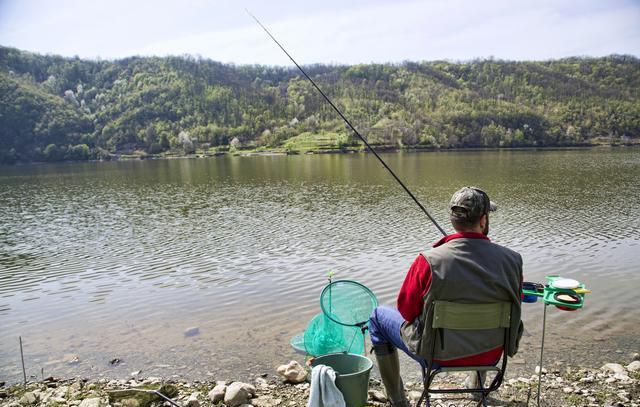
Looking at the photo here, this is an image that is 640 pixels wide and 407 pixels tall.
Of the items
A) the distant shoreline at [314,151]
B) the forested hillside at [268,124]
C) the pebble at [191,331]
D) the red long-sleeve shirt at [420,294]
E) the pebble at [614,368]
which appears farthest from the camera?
the forested hillside at [268,124]

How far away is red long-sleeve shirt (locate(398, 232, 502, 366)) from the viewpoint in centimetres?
336

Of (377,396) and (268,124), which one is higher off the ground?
(268,124)

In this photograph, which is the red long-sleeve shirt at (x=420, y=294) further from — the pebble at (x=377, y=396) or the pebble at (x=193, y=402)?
the pebble at (x=193, y=402)

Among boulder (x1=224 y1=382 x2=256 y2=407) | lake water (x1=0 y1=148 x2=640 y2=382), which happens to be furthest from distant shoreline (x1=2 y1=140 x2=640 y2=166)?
boulder (x1=224 y1=382 x2=256 y2=407)

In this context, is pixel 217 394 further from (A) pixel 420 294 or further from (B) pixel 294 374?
(A) pixel 420 294

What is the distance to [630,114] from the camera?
6230 inches

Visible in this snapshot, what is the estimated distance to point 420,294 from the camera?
343 centimetres

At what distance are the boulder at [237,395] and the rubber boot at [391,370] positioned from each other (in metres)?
1.90

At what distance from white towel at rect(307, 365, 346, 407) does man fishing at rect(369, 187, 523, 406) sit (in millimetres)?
919

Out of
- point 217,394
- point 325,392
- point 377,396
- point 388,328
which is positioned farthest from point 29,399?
point 388,328

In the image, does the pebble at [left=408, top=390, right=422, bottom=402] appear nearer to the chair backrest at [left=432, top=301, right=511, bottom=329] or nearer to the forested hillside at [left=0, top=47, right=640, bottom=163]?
the chair backrest at [left=432, top=301, right=511, bottom=329]

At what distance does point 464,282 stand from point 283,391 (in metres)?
Answer: 3.49

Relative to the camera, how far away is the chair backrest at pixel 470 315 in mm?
3293

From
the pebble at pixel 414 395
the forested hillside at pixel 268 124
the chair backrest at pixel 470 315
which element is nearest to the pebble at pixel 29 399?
the pebble at pixel 414 395
